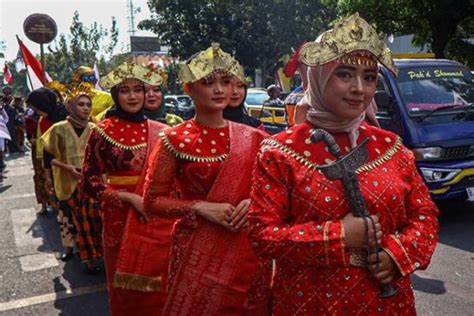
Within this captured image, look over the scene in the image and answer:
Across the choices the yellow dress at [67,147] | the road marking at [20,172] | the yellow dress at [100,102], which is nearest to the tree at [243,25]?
the road marking at [20,172]

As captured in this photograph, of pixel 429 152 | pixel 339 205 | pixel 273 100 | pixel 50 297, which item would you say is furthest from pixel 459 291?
pixel 273 100

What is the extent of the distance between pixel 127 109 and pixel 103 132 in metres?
0.22

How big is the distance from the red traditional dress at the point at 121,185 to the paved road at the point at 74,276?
3.76ft

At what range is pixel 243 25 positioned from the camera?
2745 centimetres

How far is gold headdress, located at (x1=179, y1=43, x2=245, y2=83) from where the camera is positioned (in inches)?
94.2

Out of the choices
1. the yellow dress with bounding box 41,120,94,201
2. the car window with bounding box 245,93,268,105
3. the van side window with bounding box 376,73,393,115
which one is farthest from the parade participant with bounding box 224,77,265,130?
the car window with bounding box 245,93,268,105

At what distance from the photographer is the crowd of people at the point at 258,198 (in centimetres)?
152

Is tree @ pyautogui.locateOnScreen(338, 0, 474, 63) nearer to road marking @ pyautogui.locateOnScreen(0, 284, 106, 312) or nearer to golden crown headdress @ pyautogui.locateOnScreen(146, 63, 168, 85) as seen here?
golden crown headdress @ pyautogui.locateOnScreen(146, 63, 168, 85)

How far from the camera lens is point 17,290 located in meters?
4.55

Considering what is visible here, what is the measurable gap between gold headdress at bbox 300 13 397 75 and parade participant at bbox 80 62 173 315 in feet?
5.55

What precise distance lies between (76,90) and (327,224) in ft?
12.5

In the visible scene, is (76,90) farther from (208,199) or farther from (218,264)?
(218,264)

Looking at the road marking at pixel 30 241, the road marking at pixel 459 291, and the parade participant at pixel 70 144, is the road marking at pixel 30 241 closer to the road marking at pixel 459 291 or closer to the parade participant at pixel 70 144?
the parade participant at pixel 70 144

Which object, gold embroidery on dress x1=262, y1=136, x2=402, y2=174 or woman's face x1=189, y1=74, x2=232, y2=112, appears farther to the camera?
woman's face x1=189, y1=74, x2=232, y2=112
